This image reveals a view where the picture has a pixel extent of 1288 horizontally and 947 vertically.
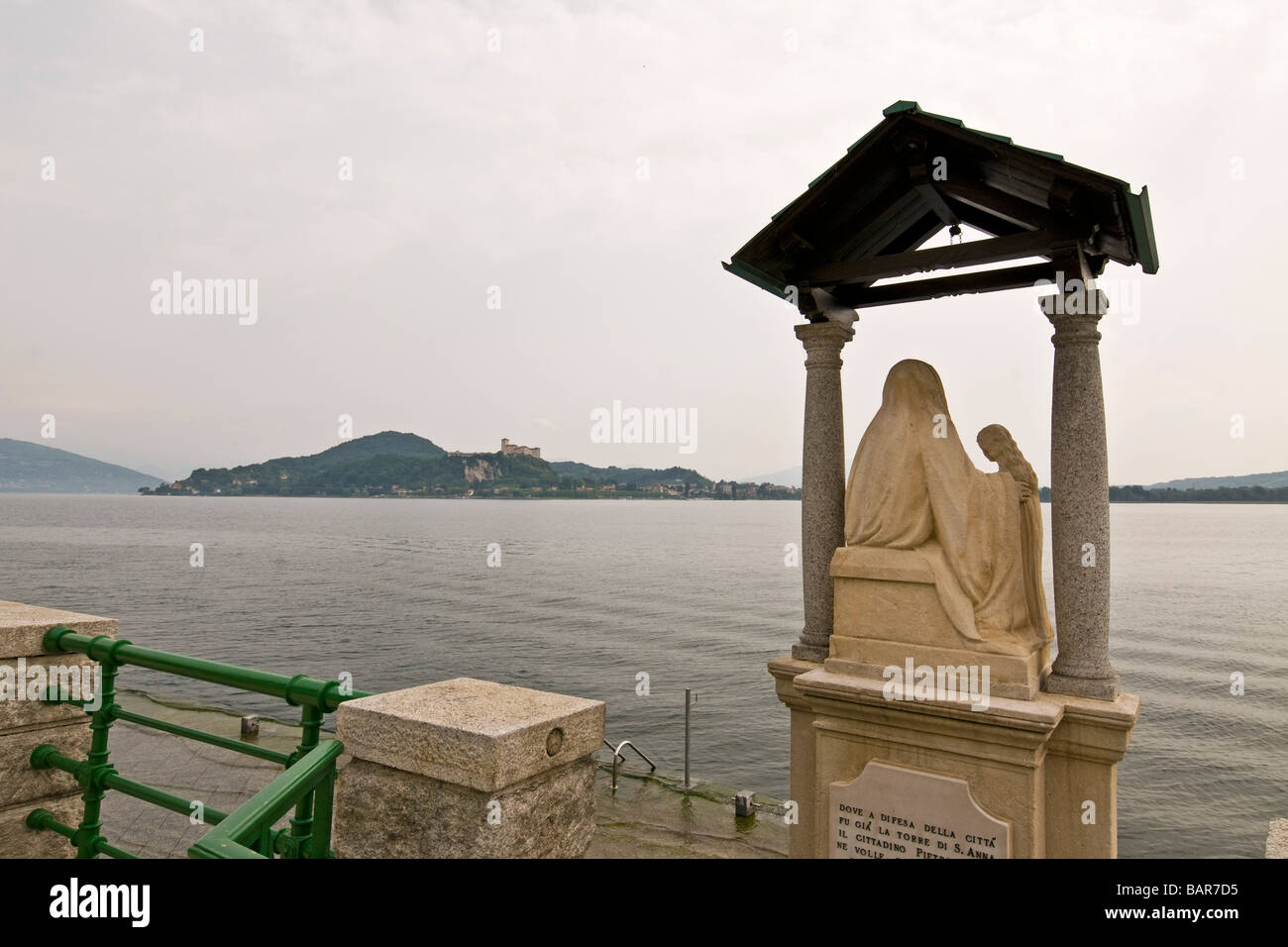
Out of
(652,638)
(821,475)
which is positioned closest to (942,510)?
(821,475)

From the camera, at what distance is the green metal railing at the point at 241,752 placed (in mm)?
2428

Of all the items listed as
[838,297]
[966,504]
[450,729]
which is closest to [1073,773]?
[966,504]

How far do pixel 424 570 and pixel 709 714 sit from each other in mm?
45056

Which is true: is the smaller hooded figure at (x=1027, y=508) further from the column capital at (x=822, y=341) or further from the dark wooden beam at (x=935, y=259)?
the column capital at (x=822, y=341)

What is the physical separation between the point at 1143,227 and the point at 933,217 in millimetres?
1800

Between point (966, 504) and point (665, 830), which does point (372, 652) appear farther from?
point (966, 504)

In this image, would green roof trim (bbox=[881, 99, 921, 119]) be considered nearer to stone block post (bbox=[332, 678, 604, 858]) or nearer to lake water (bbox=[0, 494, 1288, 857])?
stone block post (bbox=[332, 678, 604, 858])

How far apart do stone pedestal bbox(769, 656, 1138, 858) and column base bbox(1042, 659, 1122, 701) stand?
8 centimetres

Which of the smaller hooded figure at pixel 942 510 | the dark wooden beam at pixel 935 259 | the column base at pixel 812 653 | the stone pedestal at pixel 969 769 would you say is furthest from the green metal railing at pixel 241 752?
the dark wooden beam at pixel 935 259

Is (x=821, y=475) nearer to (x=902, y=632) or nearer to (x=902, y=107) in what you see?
(x=902, y=632)

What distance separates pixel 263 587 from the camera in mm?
52500

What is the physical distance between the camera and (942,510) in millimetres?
5523

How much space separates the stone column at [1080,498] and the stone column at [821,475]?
157 cm
